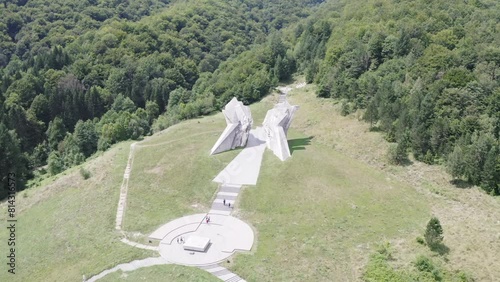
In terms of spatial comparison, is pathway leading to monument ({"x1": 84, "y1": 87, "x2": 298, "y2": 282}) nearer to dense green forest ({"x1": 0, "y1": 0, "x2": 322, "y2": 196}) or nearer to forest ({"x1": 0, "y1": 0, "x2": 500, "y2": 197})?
forest ({"x1": 0, "y1": 0, "x2": 500, "y2": 197})

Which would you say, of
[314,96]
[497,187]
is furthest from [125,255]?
[314,96]

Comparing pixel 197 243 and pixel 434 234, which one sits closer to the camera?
pixel 434 234

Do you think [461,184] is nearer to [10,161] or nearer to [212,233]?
[212,233]

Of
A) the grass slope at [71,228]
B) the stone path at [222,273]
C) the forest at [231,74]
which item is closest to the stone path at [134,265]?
the grass slope at [71,228]

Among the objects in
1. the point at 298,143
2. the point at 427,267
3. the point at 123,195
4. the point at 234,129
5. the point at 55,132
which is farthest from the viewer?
the point at 55,132

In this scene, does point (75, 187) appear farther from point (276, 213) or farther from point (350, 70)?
point (350, 70)

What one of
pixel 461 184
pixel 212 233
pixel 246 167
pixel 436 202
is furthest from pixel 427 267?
pixel 246 167

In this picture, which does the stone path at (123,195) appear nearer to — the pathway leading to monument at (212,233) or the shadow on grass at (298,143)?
the pathway leading to monument at (212,233)
